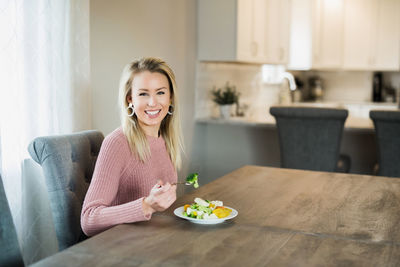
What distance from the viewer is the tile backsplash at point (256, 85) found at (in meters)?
4.16

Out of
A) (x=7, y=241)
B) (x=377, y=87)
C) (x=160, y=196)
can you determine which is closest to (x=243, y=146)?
(x=160, y=196)

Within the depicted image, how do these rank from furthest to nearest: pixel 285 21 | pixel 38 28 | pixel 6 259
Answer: pixel 285 21, pixel 38 28, pixel 6 259

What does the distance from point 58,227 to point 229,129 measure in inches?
99.7

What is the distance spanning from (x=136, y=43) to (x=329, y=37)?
11.4ft

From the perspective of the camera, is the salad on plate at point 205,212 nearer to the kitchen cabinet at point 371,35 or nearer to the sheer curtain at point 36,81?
the sheer curtain at point 36,81

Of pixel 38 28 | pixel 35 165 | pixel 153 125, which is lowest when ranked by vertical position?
pixel 35 165

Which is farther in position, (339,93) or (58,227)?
(339,93)

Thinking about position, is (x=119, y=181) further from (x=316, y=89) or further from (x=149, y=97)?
(x=316, y=89)

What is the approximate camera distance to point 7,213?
1372 mm

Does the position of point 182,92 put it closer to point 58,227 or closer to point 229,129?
point 229,129

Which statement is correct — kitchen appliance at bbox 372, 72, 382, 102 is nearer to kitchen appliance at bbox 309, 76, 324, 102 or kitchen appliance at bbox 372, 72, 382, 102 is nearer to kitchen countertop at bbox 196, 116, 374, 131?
kitchen appliance at bbox 309, 76, 324, 102

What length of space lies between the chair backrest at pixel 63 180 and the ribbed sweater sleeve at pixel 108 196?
233 mm

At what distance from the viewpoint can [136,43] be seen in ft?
10.3

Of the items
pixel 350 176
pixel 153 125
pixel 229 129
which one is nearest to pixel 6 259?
pixel 153 125
